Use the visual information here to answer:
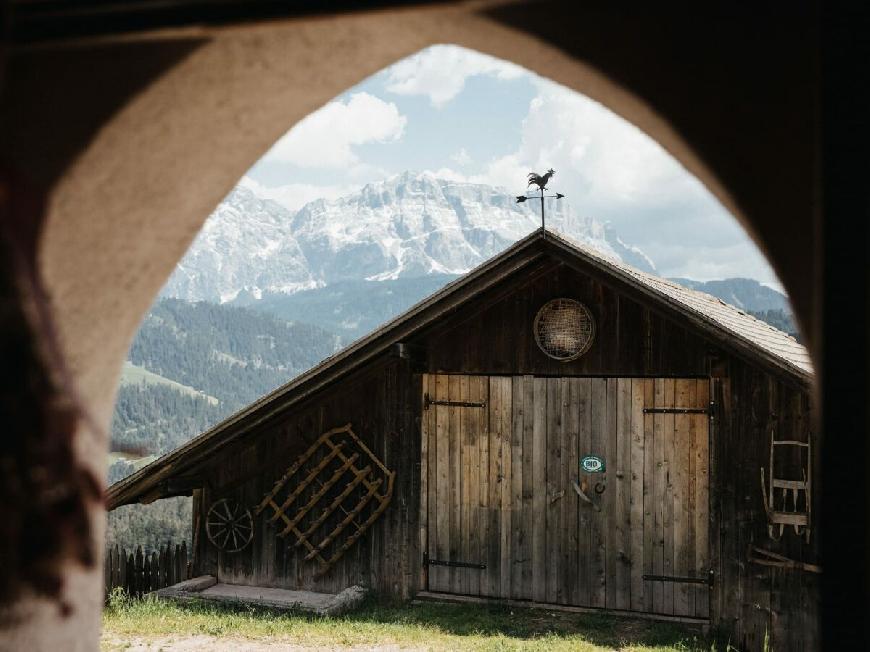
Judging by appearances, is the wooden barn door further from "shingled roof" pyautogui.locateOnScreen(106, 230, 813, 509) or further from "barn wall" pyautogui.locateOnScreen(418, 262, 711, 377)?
"shingled roof" pyautogui.locateOnScreen(106, 230, 813, 509)

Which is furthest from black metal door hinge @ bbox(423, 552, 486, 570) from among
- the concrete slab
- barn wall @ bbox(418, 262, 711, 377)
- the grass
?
barn wall @ bbox(418, 262, 711, 377)

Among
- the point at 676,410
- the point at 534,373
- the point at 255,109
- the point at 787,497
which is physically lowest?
the point at 787,497

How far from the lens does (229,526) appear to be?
10.2 m

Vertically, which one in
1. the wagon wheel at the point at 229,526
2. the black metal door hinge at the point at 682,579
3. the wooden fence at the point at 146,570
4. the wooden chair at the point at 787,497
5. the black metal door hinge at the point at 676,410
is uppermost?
the black metal door hinge at the point at 676,410

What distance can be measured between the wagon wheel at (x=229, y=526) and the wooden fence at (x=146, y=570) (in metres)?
1.08

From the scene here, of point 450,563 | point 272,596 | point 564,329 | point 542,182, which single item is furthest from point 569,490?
point 272,596

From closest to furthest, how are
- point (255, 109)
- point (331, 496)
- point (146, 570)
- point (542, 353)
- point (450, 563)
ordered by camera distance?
point (255, 109)
point (542, 353)
point (450, 563)
point (331, 496)
point (146, 570)

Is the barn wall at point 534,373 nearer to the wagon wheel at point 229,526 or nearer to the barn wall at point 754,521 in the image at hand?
the barn wall at point 754,521

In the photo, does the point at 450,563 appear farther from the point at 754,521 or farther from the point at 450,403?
the point at 754,521

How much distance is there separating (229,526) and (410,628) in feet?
10.3

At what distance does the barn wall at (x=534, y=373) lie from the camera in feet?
26.5

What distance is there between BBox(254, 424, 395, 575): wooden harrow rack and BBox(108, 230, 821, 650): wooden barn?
0.08ft

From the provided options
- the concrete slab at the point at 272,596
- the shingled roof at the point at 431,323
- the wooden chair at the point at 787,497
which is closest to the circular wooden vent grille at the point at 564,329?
the shingled roof at the point at 431,323

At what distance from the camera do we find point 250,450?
1023cm
